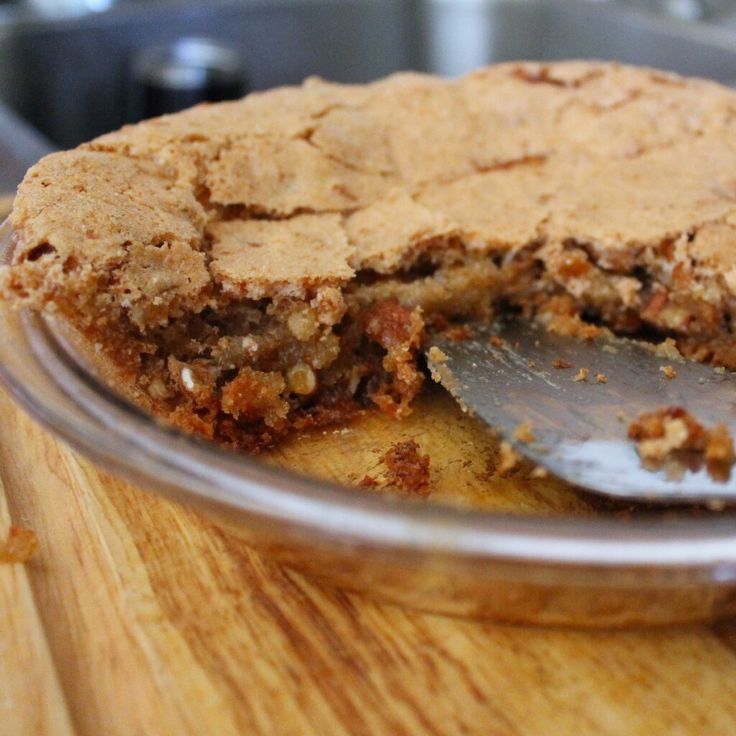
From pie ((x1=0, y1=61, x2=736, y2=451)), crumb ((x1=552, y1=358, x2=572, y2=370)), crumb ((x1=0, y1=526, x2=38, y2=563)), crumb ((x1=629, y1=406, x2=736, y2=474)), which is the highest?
pie ((x1=0, y1=61, x2=736, y2=451))

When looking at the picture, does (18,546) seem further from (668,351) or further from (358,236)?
(668,351)

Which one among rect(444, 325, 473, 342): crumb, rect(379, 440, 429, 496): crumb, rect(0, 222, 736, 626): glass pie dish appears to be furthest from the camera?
rect(444, 325, 473, 342): crumb

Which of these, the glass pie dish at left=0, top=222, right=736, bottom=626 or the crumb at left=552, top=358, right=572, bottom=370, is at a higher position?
the glass pie dish at left=0, top=222, right=736, bottom=626

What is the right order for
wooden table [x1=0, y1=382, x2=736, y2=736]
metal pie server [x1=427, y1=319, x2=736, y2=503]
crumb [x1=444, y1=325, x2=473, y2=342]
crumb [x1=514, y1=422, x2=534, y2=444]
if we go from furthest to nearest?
crumb [x1=444, y1=325, x2=473, y2=342]
crumb [x1=514, y1=422, x2=534, y2=444]
metal pie server [x1=427, y1=319, x2=736, y2=503]
wooden table [x1=0, y1=382, x2=736, y2=736]

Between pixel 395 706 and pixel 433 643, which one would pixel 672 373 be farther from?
pixel 395 706

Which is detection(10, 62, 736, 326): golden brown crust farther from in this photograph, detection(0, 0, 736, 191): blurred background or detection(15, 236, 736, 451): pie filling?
detection(0, 0, 736, 191): blurred background

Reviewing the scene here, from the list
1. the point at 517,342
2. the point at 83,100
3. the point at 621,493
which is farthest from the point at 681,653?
the point at 83,100

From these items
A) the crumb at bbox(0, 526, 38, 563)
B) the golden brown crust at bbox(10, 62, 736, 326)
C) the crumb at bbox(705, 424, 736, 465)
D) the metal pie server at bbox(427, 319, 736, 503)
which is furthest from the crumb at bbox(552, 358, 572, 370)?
the crumb at bbox(0, 526, 38, 563)
